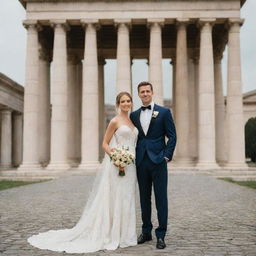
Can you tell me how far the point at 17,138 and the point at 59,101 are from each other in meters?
37.4

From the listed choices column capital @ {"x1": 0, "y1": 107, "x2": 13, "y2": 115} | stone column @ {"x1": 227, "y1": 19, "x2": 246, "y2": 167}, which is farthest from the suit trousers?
column capital @ {"x1": 0, "y1": 107, "x2": 13, "y2": 115}

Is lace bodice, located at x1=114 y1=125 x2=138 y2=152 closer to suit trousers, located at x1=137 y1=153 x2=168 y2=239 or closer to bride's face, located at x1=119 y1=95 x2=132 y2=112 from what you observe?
bride's face, located at x1=119 y1=95 x2=132 y2=112

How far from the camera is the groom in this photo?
643 inches

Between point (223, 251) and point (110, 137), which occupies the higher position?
point (110, 137)

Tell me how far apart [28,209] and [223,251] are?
644 inches

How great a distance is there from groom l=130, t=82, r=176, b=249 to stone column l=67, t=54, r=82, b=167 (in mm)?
67559

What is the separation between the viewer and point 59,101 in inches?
2879

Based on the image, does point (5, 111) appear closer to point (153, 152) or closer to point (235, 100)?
point (235, 100)

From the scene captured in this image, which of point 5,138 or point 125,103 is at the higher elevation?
point 5,138

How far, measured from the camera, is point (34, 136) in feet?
242

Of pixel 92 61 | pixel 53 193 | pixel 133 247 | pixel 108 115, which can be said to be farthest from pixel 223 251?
pixel 108 115

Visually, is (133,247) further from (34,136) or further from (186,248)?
(34,136)

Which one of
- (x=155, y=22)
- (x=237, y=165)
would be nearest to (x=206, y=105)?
(x=237, y=165)

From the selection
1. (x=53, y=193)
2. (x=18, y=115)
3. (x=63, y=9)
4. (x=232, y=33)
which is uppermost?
(x=63, y=9)
